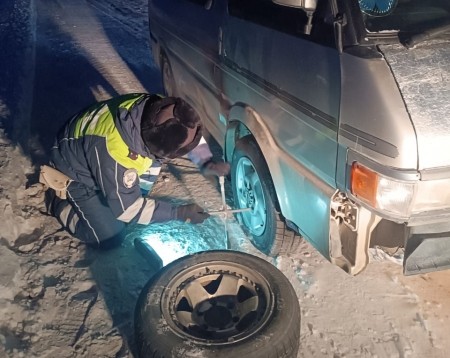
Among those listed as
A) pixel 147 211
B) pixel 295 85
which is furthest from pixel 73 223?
pixel 295 85

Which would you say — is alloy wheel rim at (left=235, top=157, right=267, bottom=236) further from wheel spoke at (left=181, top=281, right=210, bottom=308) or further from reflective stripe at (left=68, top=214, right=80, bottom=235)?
reflective stripe at (left=68, top=214, right=80, bottom=235)

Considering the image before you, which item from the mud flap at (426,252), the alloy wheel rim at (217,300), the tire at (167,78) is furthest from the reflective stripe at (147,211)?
the tire at (167,78)

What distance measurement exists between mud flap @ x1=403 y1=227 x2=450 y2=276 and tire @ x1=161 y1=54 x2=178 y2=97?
341 centimetres

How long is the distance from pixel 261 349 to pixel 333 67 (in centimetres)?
135

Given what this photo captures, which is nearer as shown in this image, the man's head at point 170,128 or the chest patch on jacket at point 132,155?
the man's head at point 170,128

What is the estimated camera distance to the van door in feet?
7.01

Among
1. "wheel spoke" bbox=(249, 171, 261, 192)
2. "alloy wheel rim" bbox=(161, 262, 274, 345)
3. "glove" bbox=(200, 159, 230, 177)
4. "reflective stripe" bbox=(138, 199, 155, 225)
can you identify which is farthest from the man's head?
"glove" bbox=(200, 159, 230, 177)

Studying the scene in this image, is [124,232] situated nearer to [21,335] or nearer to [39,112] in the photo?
[21,335]

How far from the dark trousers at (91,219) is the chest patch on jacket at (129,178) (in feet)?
2.05

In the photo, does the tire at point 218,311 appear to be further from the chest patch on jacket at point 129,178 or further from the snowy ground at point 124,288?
the chest patch on jacket at point 129,178

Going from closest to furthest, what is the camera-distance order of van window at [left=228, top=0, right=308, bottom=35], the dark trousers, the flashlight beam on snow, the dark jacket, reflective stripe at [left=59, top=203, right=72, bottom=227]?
van window at [left=228, top=0, right=308, bottom=35] → the dark jacket → the flashlight beam on snow → the dark trousers → reflective stripe at [left=59, top=203, right=72, bottom=227]

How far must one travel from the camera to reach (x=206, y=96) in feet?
12.5

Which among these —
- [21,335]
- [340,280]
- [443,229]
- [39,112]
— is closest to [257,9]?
[443,229]

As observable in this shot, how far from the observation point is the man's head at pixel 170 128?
2.52 meters
